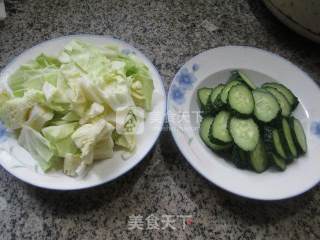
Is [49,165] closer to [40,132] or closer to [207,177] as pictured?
[40,132]

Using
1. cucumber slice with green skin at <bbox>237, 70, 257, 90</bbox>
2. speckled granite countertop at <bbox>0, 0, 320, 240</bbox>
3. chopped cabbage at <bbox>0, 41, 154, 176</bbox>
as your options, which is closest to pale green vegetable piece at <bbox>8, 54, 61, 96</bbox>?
chopped cabbage at <bbox>0, 41, 154, 176</bbox>

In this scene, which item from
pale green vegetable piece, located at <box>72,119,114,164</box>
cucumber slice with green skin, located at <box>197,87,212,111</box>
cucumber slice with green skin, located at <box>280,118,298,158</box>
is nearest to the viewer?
pale green vegetable piece, located at <box>72,119,114,164</box>

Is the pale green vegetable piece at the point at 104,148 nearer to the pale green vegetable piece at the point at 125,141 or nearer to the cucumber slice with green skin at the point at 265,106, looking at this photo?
the pale green vegetable piece at the point at 125,141

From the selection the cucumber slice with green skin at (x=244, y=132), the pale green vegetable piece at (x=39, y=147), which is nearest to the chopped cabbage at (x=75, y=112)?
the pale green vegetable piece at (x=39, y=147)

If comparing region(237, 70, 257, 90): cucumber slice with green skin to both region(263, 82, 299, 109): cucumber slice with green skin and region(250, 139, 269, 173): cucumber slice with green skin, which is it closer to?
region(263, 82, 299, 109): cucumber slice with green skin

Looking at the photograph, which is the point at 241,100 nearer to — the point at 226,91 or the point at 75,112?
the point at 226,91

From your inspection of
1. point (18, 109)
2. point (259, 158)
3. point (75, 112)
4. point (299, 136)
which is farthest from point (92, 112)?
point (299, 136)
